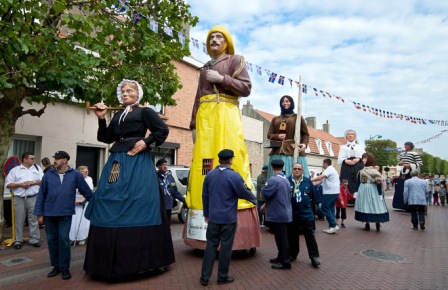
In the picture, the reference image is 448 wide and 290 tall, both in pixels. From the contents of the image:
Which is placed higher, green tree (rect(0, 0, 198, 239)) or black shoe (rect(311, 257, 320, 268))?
green tree (rect(0, 0, 198, 239))

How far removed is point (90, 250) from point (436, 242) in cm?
749

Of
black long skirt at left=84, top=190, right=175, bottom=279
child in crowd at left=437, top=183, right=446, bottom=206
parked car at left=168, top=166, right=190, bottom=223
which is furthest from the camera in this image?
child in crowd at left=437, top=183, right=446, bottom=206

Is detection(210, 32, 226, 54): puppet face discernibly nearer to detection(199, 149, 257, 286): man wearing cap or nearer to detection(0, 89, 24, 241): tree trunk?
detection(199, 149, 257, 286): man wearing cap

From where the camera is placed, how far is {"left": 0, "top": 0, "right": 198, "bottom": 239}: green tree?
5.79m

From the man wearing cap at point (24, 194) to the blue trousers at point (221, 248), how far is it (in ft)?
14.8

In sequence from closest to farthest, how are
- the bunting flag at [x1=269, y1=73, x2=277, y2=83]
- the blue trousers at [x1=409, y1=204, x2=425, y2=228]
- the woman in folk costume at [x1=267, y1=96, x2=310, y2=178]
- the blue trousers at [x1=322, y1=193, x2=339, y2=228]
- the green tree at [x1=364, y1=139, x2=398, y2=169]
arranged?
1. the woman in folk costume at [x1=267, y1=96, x2=310, y2=178]
2. the blue trousers at [x1=322, y1=193, x2=339, y2=228]
3. the blue trousers at [x1=409, y1=204, x2=425, y2=228]
4. the bunting flag at [x1=269, y1=73, x2=277, y2=83]
5. the green tree at [x1=364, y1=139, x2=398, y2=169]

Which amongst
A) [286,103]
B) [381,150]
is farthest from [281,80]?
[381,150]

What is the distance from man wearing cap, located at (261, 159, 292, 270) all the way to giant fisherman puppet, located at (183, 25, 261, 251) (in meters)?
0.35

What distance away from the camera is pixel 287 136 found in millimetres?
7605

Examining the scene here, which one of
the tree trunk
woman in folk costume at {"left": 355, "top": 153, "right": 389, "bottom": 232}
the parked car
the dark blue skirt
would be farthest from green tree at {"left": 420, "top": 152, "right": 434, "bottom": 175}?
the dark blue skirt

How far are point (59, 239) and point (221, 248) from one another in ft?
7.53

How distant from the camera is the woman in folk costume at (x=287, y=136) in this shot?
747cm

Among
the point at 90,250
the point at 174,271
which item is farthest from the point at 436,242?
the point at 90,250

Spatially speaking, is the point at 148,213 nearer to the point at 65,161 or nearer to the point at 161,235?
the point at 161,235
